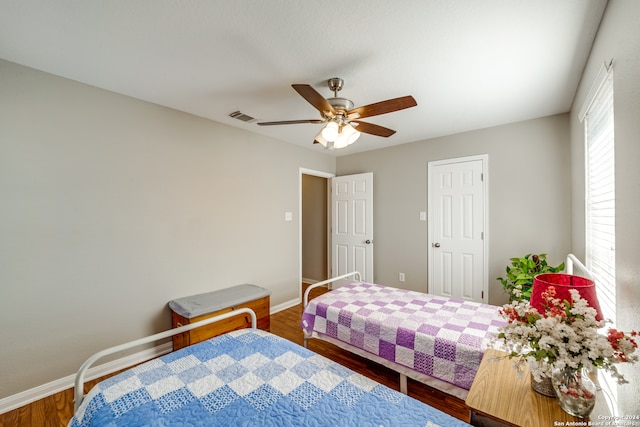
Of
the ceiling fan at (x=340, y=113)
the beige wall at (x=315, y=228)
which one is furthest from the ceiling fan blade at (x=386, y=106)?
the beige wall at (x=315, y=228)

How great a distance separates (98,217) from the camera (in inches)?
91.4

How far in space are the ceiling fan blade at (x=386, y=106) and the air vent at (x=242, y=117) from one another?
1.36 metres

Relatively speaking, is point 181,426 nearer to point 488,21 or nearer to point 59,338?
point 59,338

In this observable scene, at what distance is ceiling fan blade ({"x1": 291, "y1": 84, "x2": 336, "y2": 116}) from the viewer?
1745 millimetres

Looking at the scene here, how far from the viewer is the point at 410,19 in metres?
1.54

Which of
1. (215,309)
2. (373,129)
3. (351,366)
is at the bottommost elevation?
(351,366)

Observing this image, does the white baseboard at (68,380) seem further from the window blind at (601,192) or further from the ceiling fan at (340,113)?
the window blind at (601,192)

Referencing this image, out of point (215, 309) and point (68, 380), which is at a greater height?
point (215, 309)

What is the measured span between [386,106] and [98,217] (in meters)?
2.53

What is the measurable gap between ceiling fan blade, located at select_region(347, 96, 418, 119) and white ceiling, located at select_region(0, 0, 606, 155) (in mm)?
315

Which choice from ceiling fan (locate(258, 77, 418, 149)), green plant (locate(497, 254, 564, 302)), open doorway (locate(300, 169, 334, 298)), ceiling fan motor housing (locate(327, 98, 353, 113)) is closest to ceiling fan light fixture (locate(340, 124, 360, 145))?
ceiling fan (locate(258, 77, 418, 149))

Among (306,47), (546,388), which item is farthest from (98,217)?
(546,388)

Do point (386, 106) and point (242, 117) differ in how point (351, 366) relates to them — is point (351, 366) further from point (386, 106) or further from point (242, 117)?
point (242, 117)

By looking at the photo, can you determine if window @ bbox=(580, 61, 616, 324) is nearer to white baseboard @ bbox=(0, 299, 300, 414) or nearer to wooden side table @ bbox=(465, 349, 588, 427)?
wooden side table @ bbox=(465, 349, 588, 427)
